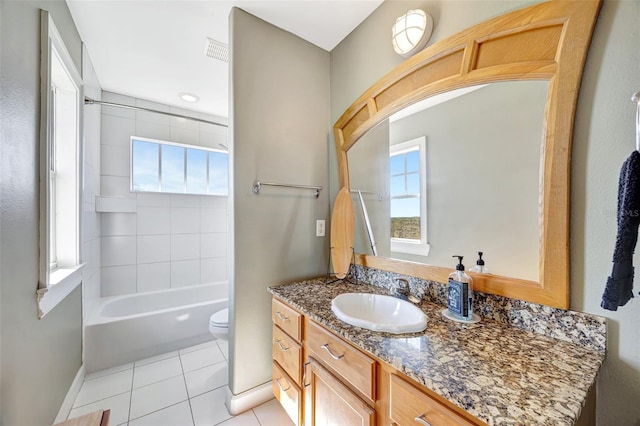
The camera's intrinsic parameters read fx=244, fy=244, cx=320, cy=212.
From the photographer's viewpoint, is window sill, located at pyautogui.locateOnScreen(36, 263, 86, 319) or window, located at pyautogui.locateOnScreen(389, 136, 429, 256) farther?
window, located at pyautogui.locateOnScreen(389, 136, 429, 256)

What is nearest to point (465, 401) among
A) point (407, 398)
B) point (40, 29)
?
point (407, 398)

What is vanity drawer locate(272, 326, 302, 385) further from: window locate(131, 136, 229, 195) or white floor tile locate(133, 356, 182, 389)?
window locate(131, 136, 229, 195)

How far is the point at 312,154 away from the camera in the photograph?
1.82 m

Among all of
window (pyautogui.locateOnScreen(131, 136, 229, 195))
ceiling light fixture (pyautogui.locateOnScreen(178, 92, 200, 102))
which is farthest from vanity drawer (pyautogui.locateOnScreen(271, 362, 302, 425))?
ceiling light fixture (pyautogui.locateOnScreen(178, 92, 200, 102))

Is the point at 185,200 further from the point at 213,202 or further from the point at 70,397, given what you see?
the point at 70,397

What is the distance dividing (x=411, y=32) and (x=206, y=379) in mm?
2630

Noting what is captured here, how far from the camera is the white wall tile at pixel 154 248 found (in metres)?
2.71

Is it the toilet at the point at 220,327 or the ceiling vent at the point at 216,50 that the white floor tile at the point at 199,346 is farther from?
the ceiling vent at the point at 216,50

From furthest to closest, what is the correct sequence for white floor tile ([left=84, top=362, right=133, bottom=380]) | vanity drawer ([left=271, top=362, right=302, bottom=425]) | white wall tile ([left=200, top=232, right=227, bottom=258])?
1. white wall tile ([left=200, top=232, right=227, bottom=258])
2. white floor tile ([left=84, top=362, right=133, bottom=380])
3. vanity drawer ([left=271, top=362, right=302, bottom=425])

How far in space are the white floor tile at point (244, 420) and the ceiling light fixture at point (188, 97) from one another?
2.90m

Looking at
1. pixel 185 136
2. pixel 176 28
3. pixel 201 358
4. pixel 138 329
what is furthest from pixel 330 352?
pixel 185 136

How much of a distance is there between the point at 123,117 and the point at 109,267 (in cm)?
160

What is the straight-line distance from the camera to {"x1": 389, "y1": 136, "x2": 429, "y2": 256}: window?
1291mm

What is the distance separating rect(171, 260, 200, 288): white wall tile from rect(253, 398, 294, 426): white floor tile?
189 cm
